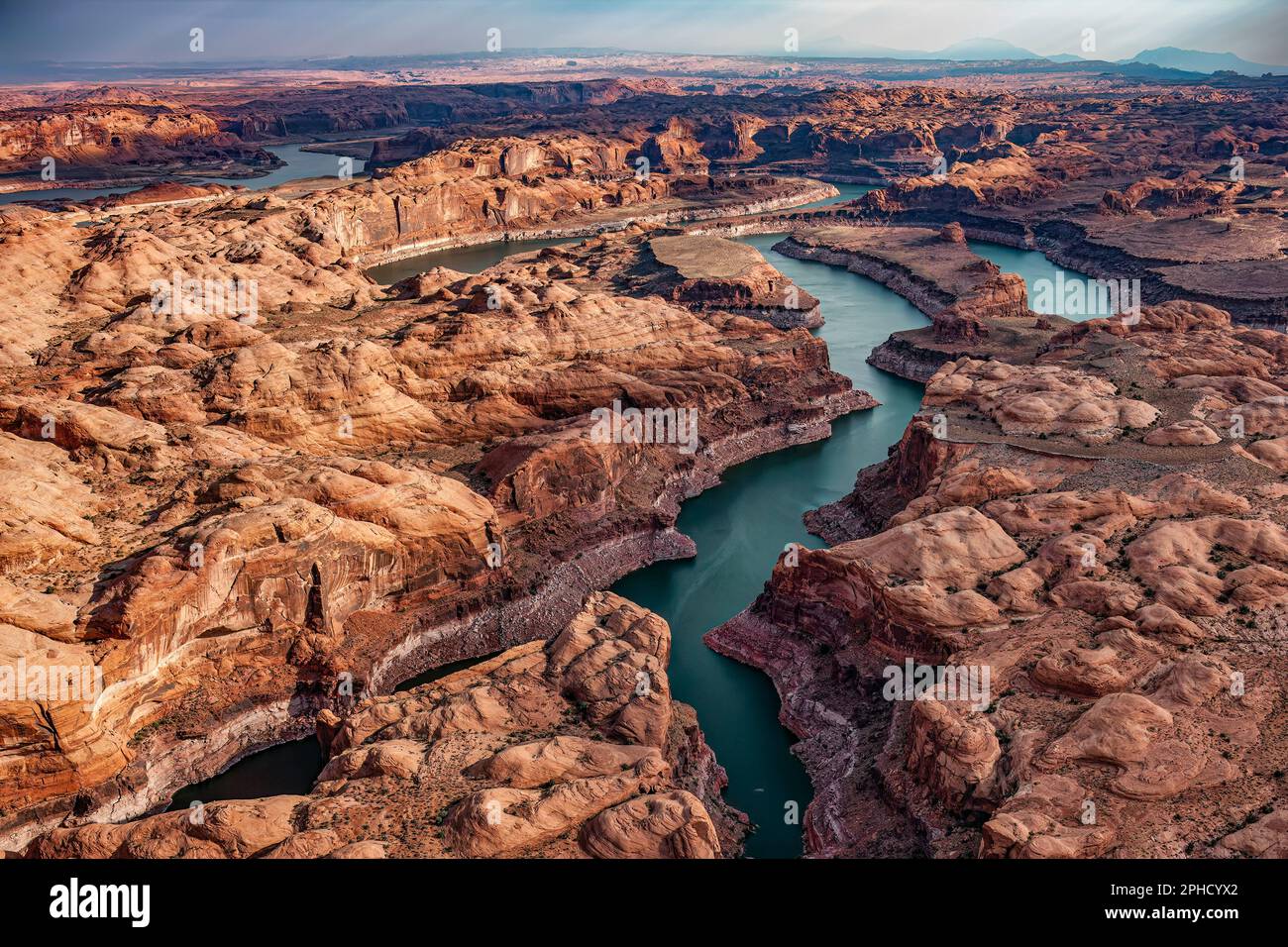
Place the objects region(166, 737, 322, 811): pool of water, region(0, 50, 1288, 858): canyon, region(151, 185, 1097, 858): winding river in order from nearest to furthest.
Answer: region(0, 50, 1288, 858): canyon < region(166, 737, 322, 811): pool of water < region(151, 185, 1097, 858): winding river

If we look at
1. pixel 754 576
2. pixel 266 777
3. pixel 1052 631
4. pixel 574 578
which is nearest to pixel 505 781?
pixel 266 777

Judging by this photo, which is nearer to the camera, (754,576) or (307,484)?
(307,484)

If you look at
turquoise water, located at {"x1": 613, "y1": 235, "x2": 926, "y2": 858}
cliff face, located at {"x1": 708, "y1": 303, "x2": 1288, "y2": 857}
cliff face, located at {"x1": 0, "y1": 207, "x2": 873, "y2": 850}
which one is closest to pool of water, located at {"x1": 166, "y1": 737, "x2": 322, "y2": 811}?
cliff face, located at {"x1": 0, "y1": 207, "x2": 873, "y2": 850}

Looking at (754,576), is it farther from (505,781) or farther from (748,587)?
(505,781)

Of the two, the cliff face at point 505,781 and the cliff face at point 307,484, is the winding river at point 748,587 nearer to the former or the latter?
the cliff face at point 307,484

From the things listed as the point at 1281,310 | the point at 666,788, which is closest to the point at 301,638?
the point at 666,788

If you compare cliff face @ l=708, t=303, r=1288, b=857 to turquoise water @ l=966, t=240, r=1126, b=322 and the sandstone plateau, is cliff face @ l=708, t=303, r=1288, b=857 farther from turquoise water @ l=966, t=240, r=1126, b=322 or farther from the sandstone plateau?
turquoise water @ l=966, t=240, r=1126, b=322

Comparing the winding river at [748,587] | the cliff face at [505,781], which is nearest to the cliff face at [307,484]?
the cliff face at [505,781]
